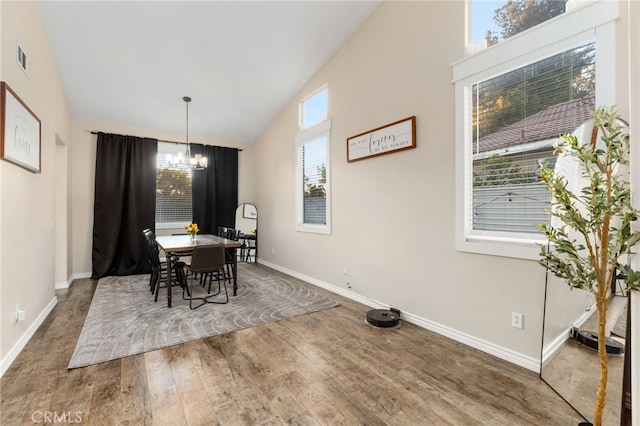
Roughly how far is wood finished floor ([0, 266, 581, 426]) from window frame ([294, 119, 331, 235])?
80.2 inches

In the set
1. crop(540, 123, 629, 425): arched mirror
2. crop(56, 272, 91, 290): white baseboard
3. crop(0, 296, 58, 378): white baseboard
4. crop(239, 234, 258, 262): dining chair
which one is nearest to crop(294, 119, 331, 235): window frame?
crop(239, 234, 258, 262): dining chair

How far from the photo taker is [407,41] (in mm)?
3250

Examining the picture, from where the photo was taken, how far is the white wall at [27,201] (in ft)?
7.57

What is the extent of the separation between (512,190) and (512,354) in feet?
4.46

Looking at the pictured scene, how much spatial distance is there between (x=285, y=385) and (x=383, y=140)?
2742 millimetres

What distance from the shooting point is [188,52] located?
397 centimetres

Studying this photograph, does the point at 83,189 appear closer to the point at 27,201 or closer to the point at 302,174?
the point at 27,201

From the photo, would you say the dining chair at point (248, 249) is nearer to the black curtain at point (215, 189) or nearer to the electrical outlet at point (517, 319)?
the black curtain at point (215, 189)

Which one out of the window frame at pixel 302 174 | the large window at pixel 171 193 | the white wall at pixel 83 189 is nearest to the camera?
the window frame at pixel 302 174

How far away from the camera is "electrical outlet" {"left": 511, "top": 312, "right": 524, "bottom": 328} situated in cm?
237

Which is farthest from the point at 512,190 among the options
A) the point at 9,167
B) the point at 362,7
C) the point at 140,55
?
the point at 140,55

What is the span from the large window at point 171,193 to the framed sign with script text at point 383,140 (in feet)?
13.1

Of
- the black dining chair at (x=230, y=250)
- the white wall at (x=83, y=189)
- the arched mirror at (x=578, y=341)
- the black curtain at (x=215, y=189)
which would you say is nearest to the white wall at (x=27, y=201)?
the white wall at (x=83, y=189)

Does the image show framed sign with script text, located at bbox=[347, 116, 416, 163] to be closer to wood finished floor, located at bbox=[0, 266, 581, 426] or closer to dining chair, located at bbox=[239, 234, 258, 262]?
wood finished floor, located at bbox=[0, 266, 581, 426]
